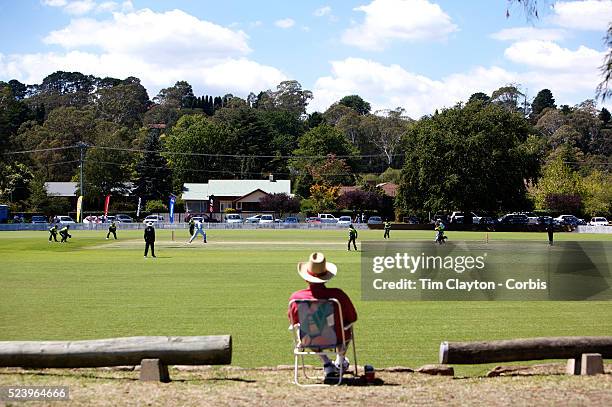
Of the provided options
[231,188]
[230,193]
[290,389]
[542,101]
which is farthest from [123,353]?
[542,101]

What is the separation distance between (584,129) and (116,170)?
271 feet

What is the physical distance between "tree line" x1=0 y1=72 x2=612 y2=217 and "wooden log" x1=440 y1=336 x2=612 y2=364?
249ft

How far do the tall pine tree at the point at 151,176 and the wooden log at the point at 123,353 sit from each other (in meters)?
109

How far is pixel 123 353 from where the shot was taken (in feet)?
31.3

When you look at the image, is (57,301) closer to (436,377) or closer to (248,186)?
(436,377)

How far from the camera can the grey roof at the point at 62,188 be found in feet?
405

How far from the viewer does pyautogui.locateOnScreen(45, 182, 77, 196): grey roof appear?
405 ft

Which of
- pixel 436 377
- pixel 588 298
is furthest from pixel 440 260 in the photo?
pixel 436 377

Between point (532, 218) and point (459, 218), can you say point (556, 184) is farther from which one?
point (459, 218)

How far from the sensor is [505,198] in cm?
8769

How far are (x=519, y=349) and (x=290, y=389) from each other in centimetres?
291

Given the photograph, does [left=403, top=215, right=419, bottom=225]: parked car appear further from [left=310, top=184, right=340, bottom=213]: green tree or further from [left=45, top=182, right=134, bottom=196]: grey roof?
[left=45, top=182, right=134, bottom=196]: grey roof

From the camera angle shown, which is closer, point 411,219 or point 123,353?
point 123,353

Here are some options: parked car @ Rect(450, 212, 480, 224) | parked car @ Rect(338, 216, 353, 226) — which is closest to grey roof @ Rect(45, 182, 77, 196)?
parked car @ Rect(338, 216, 353, 226)
